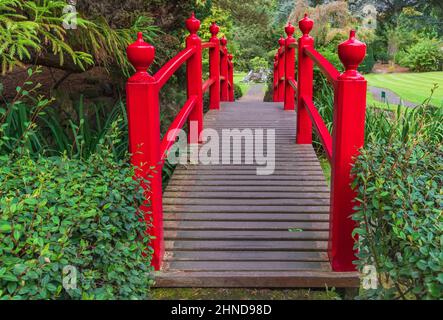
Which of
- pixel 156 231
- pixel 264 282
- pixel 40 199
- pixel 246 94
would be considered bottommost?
pixel 246 94

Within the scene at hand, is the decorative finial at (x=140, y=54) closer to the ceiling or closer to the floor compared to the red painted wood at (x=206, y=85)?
closer to the ceiling

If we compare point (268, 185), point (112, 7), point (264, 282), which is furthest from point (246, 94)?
point (264, 282)

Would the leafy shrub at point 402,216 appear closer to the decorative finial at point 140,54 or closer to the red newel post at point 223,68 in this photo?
the decorative finial at point 140,54

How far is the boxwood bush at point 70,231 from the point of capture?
62.1 inches

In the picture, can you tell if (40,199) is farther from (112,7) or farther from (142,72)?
(112,7)

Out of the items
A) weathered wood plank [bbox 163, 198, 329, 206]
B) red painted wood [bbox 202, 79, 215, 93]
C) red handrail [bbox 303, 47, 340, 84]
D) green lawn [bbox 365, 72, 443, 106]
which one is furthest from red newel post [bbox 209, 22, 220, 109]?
green lawn [bbox 365, 72, 443, 106]

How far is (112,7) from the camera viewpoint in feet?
17.1

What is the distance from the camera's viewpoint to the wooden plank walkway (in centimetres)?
272

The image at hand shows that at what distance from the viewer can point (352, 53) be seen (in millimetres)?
2479

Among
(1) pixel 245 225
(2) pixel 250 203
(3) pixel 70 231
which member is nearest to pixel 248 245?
(1) pixel 245 225

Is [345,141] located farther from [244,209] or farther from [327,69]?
[244,209]

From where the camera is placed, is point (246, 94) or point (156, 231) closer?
point (156, 231)

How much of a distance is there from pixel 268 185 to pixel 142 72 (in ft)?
5.13

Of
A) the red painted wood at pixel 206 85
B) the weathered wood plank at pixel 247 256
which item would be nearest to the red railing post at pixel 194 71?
the red painted wood at pixel 206 85
